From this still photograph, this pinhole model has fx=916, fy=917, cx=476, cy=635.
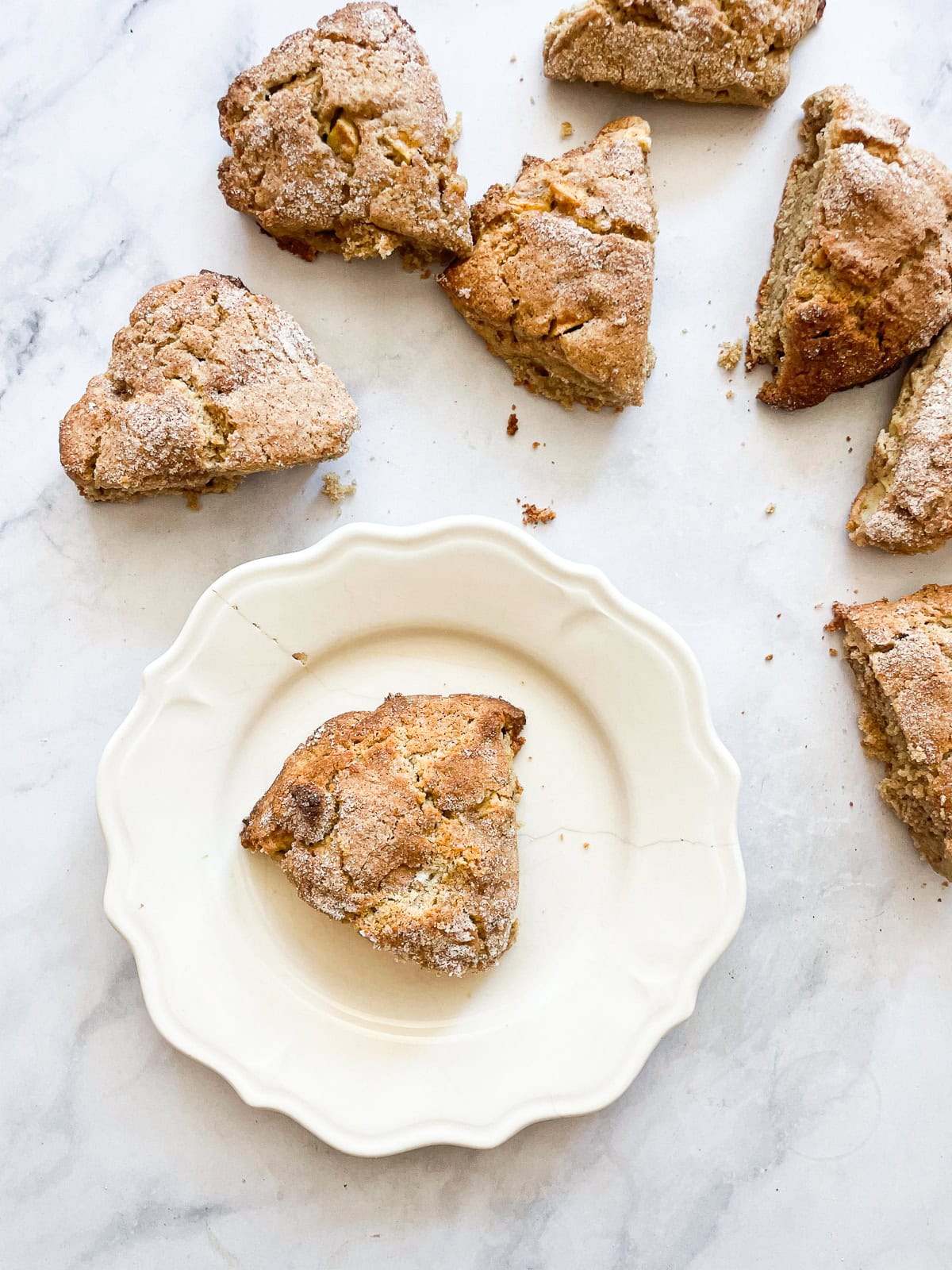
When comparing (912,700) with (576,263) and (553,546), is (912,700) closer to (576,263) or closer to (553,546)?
(553,546)

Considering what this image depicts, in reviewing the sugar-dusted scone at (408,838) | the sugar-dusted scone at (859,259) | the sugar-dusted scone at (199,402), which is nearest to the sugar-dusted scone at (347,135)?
the sugar-dusted scone at (199,402)

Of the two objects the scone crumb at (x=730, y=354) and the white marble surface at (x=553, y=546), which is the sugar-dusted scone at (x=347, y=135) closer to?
the white marble surface at (x=553, y=546)

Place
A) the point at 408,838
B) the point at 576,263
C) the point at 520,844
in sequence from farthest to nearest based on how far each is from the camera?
the point at 520,844, the point at 576,263, the point at 408,838

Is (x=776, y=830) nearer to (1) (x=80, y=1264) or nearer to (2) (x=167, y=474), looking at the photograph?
(2) (x=167, y=474)

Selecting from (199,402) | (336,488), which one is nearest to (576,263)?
(336,488)

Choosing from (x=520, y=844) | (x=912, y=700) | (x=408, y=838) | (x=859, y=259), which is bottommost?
(x=520, y=844)

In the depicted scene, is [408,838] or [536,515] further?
[536,515]

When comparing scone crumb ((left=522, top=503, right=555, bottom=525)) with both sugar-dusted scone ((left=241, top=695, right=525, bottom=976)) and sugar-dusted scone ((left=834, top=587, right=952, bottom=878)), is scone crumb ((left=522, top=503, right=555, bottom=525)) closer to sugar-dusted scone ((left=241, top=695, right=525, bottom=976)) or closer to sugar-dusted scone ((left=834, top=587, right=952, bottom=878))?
sugar-dusted scone ((left=241, top=695, right=525, bottom=976))
